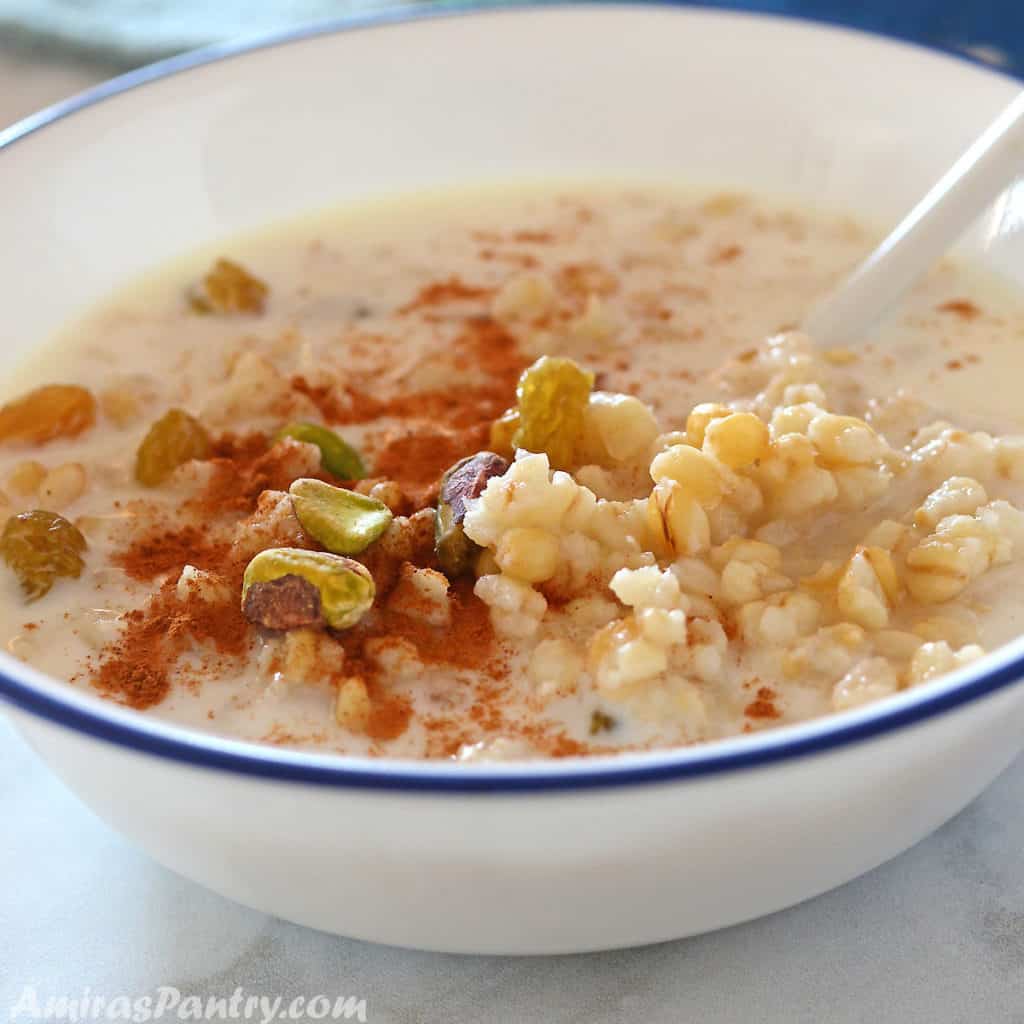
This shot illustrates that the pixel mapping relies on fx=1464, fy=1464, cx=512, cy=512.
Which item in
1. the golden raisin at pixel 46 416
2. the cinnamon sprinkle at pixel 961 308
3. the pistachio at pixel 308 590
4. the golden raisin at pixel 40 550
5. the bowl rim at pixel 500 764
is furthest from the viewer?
the cinnamon sprinkle at pixel 961 308

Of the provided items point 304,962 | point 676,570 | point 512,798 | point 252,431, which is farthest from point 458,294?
point 512,798

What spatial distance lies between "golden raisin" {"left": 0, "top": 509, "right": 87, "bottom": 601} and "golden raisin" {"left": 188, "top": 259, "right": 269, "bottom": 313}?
498mm

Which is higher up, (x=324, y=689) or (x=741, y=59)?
(x=741, y=59)

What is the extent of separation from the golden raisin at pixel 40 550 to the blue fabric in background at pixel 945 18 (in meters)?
1.60

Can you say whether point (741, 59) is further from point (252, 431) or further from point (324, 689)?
point (324, 689)

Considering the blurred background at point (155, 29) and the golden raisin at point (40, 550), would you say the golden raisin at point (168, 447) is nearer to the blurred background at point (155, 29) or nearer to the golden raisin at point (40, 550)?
the golden raisin at point (40, 550)

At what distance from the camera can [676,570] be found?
1.20 meters

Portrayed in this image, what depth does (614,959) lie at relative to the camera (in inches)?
41.8

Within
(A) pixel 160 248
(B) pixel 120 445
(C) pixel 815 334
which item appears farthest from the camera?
(A) pixel 160 248

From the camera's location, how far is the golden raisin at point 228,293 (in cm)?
177

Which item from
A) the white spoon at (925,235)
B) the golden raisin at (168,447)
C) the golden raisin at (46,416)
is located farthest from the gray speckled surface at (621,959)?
the white spoon at (925,235)

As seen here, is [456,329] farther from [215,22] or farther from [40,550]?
[215,22]

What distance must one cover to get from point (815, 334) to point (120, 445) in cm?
77

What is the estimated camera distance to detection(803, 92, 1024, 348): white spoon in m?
1.57
